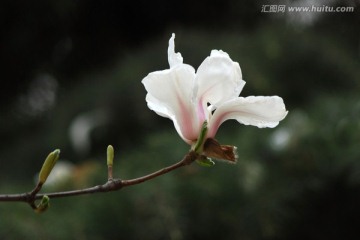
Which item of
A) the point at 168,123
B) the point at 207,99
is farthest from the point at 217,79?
the point at 168,123

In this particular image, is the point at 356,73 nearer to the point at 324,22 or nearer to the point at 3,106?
the point at 324,22

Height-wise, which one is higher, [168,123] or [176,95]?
[176,95]

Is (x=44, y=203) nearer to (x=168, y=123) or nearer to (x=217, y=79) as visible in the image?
(x=217, y=79)

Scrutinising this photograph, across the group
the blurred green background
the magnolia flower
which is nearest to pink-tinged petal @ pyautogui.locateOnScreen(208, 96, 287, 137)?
the magnolia flower

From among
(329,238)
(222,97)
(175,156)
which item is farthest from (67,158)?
(222,97)

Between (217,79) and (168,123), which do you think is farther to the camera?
(168,123)
